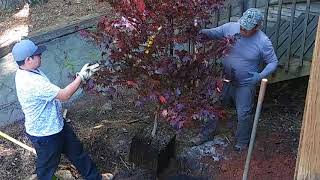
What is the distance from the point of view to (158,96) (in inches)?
147

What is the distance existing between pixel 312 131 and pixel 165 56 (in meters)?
2.83

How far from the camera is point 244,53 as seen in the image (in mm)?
4188

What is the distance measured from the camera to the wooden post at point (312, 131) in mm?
1047

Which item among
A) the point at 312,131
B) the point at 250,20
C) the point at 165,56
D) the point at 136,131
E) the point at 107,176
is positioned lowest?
the point at 107,176

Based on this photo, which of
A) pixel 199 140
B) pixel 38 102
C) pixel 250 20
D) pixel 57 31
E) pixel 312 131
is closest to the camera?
pixel 312 131

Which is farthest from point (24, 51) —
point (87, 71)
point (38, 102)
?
point (87, 71)

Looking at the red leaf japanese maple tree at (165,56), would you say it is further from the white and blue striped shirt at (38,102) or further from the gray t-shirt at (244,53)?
the white and blue striped shirt at (38,102)

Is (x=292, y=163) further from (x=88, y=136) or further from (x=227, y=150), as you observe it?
(x=88, y=136)

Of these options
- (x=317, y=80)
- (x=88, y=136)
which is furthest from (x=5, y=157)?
(x=317, y=80)

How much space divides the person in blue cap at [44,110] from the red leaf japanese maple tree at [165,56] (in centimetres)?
31

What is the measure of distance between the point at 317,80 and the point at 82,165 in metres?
3.29

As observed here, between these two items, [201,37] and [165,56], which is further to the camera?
[201,37]

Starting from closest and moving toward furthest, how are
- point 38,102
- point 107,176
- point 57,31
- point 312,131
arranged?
point 312,131 < point 38,102 < point 107,176 < point 57,31

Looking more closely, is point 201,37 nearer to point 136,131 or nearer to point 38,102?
point 136,131
